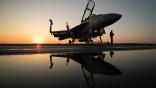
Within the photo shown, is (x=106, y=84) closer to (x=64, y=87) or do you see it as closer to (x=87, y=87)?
(x=87, y=87)

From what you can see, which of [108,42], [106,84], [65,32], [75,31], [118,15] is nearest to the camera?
[106,84]

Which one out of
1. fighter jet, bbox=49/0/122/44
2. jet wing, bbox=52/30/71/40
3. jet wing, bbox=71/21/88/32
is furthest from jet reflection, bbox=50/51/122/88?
jet wing, bbox=52/30/71/40

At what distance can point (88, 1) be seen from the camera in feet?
99.7

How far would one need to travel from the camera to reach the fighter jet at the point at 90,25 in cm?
2783

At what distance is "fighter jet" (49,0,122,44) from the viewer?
27.8 m

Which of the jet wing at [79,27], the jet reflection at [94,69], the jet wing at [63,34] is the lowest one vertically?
the jet reflection at [94,69]

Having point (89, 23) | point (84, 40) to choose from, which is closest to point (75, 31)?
point (84, 40)

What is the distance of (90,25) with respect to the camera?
31.5 meters

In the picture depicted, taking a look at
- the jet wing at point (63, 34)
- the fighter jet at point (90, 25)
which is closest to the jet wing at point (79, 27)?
the fighter jet at point (90, 25)

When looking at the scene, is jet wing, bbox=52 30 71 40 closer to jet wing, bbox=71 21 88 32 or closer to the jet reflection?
jet wing, bbox=71 21 88 32

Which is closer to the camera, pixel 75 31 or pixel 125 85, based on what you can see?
pixel 125 85

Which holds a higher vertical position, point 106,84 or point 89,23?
point 89,23

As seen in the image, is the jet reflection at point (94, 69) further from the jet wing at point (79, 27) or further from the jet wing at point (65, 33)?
the jet wing at point (65, 33)

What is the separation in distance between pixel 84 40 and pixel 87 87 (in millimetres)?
31088
